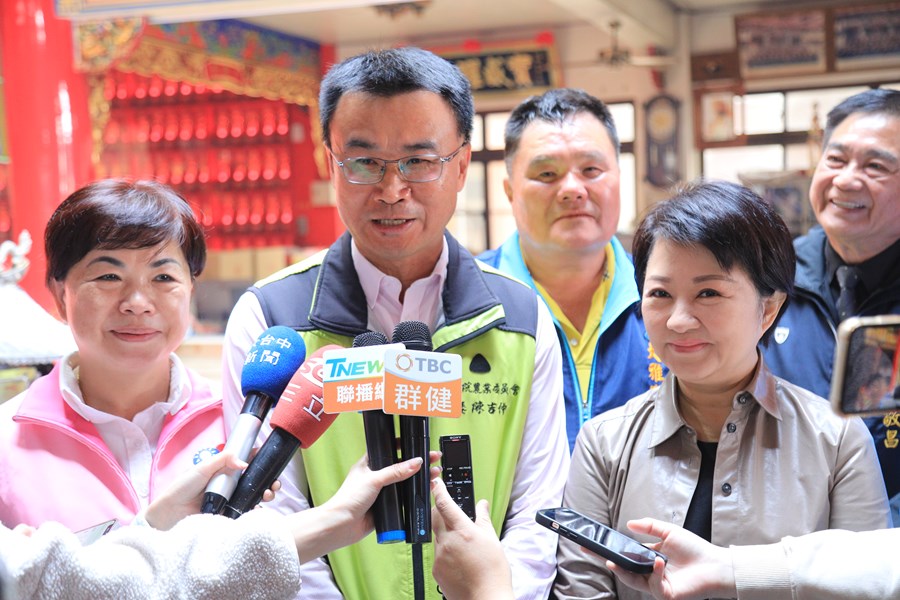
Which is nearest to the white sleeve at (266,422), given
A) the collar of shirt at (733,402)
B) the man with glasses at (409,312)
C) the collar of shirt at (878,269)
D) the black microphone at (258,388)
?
the man with glasses at (409,312)

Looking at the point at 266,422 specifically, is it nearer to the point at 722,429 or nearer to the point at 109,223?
the point at 109,223

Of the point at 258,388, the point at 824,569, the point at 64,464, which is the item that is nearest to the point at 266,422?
the point at 258,388

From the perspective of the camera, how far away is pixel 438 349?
1.65m

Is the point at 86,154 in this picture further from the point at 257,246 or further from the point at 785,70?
the point at 785,70

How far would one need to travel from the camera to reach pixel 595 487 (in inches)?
62.6

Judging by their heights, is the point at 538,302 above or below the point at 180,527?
above

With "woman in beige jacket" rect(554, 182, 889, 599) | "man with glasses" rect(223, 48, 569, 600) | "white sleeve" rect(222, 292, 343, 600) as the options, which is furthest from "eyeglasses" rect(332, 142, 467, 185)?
"woman in beige jacket" rect(554, 182, 889, 599)

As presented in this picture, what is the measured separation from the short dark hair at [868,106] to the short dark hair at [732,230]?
2.42 ft

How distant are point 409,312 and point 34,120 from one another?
5.25 m

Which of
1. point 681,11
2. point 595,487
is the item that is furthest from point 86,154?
point 595,487

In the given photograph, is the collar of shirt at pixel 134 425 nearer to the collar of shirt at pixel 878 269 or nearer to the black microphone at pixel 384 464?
the black microphone at pixel 384 464

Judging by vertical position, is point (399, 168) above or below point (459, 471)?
above

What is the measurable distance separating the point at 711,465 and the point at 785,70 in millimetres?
7533

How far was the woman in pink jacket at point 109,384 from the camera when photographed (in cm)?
159
